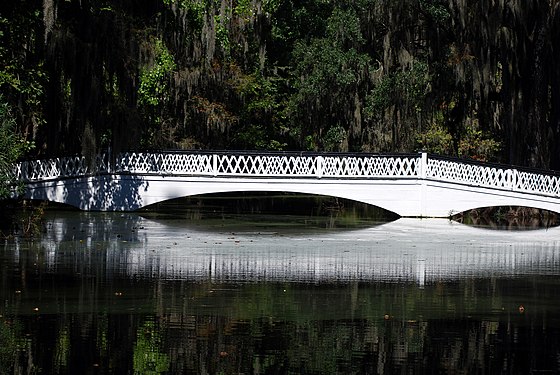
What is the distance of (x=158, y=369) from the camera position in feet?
33.3

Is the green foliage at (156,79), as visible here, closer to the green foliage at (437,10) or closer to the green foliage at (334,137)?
the green foliage at (334,137)

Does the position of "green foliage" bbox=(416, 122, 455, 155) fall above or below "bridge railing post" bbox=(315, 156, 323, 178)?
above

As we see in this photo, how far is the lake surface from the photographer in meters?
10.7

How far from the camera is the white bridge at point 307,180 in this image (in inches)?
1417

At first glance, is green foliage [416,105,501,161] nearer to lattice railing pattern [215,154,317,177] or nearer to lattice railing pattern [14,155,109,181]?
lattice railing pattern [215,154,317,177]

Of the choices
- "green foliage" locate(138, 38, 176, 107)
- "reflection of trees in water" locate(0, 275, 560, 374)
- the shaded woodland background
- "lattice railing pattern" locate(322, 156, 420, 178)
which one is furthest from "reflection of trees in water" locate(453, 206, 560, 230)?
"reflection of trees in water" locate(0, 275, 560, 374)

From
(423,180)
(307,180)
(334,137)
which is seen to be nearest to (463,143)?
(334,137)

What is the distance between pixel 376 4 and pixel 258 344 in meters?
31.0

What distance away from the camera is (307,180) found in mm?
37000

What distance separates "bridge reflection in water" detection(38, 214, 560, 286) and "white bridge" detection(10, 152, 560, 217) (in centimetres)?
360

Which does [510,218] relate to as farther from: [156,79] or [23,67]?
[23,67]

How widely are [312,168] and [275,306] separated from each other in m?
22.8

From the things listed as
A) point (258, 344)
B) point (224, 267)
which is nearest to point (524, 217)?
point (224, 267)

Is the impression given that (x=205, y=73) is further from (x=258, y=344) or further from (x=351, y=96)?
(x=258, y=344)
